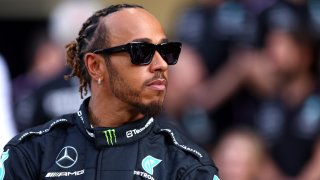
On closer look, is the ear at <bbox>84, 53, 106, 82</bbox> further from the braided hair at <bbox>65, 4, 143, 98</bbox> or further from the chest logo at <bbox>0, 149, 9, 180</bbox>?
the chest logo at <bbox>0, 149, 9, 180</bbox>

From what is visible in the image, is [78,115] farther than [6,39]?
No

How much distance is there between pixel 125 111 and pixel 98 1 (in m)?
5.47

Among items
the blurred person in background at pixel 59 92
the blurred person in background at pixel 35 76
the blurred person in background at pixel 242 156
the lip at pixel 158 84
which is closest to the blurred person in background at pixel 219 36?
the blurred person in background at pixel 242 156

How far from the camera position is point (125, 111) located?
455cm

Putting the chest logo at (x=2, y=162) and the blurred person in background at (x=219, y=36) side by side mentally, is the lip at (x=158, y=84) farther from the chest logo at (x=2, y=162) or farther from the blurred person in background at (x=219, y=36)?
the blurred person in background at (x=219, y=36)

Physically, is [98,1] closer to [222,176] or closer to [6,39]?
[6,39]

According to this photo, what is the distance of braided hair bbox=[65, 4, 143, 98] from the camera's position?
4543 mm

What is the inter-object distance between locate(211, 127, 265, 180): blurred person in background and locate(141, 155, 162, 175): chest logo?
10.8 ft

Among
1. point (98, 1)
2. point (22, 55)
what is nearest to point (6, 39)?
point (22, 55)

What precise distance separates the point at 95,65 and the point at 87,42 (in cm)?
12

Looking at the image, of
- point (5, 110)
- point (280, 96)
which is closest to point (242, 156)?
point (280, 96)

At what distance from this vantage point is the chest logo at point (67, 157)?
445cm

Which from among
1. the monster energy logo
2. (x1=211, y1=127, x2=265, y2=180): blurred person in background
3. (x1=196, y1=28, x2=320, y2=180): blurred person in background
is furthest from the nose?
(x1=196, y1=28, x2=320, y2=180): blurred person in background

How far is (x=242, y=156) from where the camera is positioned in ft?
25.5
